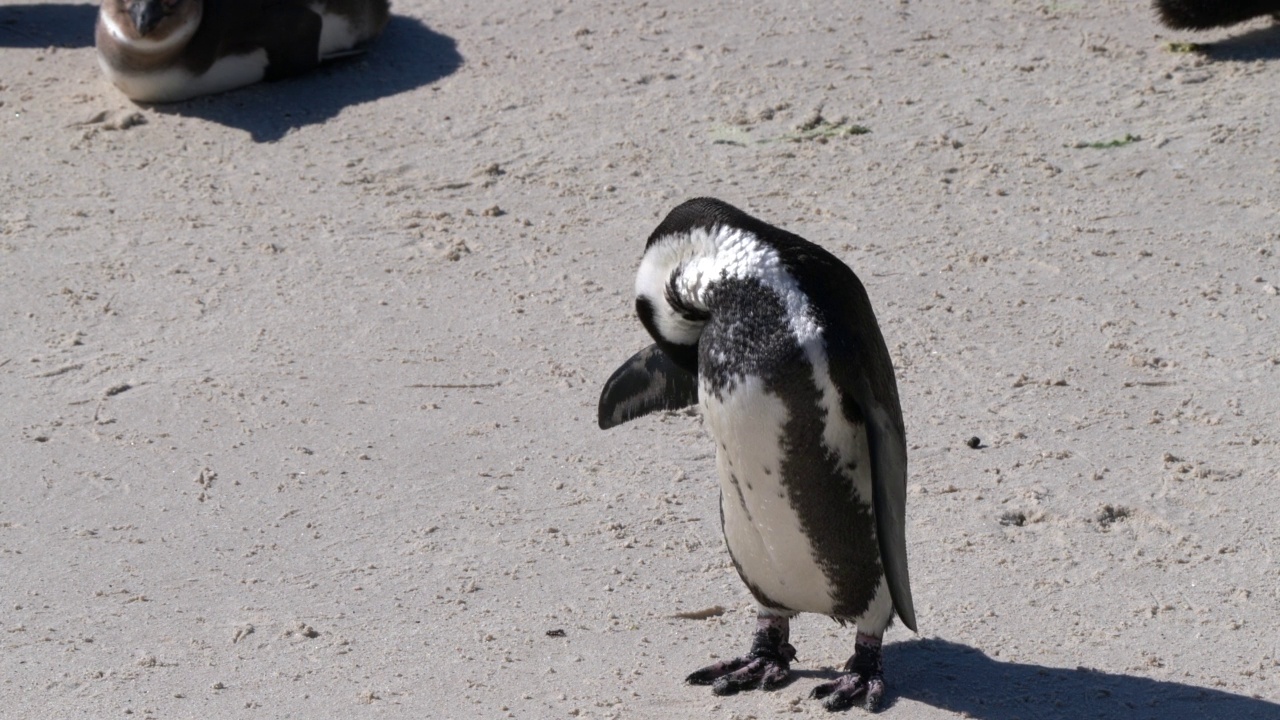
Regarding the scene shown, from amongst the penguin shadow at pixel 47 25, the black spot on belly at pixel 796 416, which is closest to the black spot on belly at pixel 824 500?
the black spot on belly at pixel 796 416

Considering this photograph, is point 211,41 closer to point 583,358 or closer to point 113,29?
point 113,29

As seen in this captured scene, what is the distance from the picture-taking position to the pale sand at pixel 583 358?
330 cm

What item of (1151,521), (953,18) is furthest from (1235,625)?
(953,18)

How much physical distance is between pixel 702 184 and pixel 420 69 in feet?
5.72

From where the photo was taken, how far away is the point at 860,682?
309 cm

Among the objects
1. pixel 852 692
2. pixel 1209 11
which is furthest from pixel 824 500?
pixel 1209 11

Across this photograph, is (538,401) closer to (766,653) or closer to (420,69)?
(766,653)

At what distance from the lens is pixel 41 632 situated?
3408 millimetres

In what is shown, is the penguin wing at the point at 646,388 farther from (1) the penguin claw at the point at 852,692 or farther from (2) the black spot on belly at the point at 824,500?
(1) the penguin claw at the point at 852,692

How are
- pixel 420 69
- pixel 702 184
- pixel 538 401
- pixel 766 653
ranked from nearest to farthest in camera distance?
pixel 766 653 → pixel 538 401 → pixel 702 184 → pixel 420 69

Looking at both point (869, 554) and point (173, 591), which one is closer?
point (869, 554)

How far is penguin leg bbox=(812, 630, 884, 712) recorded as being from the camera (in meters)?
3.06

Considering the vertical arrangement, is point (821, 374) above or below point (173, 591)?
above

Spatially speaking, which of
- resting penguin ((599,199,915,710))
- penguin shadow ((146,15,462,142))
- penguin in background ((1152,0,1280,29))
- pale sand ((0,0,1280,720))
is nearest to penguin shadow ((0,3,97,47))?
pale sand ((0,0,1280,720))
